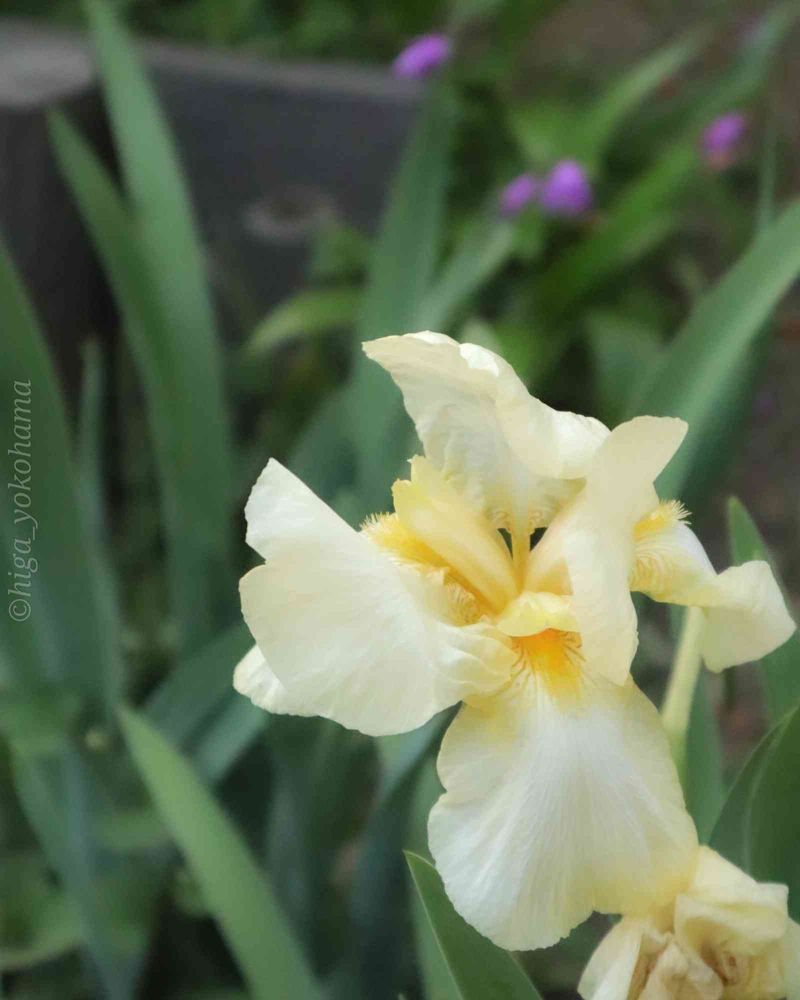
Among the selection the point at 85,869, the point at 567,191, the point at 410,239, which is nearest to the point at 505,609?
the point at 85,869

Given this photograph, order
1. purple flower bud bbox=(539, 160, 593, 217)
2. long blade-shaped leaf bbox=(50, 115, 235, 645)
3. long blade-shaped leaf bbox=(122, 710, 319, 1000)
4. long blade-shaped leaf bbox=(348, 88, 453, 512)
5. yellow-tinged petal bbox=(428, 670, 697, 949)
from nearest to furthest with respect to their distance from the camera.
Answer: yellow-tinged petal bbox=(428, 670, 697, 949) < long blade-shaped leaf bbox=(122, 710, 319, 1000) < long blade-shaped leaf bbox=(50, 115, 235, 645) < long blade-shaped leaf bbox=(348, 88, 453, 512) < purple flower bud bbox=(539, 160, 593, 217)

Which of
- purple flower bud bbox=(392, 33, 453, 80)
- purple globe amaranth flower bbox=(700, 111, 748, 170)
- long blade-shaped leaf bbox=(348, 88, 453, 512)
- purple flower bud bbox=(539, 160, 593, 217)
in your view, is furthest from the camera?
purple globe amaranth flower bbox=(700, 111, 748, 170)

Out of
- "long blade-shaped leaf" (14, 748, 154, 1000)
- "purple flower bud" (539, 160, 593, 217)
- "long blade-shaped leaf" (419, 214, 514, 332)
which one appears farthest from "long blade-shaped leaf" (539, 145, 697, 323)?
"long blade-shaped leaf" (14, 748, 154, 1000)

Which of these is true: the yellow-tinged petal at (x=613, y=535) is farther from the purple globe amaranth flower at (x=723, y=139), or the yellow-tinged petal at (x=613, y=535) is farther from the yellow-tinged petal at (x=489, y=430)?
the purple globe amaranth flower at (x=723, y=139)

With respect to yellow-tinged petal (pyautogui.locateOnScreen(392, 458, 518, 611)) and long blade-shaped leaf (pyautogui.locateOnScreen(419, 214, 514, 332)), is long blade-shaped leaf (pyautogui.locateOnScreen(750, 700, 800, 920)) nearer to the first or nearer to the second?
yellow-tinged petal (pyautogui.locateOnScreen(392, 458, 518, 611))

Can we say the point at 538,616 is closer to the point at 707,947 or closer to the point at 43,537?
the point at 707,947

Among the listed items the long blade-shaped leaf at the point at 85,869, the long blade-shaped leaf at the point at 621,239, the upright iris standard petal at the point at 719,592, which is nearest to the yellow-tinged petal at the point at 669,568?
the upright iris standard petal at the point at 719,592
